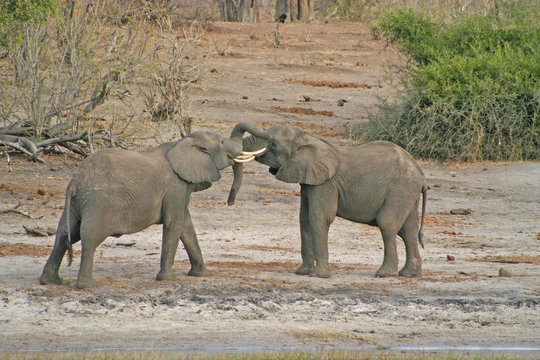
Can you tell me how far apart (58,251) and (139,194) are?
0.91 metres

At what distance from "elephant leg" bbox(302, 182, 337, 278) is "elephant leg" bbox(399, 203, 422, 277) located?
808 millimetres

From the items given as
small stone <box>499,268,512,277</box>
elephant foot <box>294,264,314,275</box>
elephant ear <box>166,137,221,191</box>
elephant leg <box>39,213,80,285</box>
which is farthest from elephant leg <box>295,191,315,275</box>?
elephant leg <box>39,213,80,285</box>

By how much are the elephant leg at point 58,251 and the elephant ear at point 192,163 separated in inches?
41.6

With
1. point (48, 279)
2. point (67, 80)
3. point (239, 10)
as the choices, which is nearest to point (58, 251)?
point (48, 279)

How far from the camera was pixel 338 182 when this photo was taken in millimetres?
9000

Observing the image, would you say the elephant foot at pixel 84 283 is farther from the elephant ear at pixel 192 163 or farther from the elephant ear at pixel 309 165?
the elephant ear at pixel 309 165

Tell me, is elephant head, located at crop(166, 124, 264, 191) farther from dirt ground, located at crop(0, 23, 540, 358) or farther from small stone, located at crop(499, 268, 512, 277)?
small stone, located at crop(499, 268, 512, 277)

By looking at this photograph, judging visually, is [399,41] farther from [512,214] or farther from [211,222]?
[211,222]

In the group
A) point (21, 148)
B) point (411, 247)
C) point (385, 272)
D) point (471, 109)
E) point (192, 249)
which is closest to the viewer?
point (192, 249)

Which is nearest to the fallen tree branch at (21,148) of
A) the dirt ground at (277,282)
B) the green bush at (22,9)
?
the dirt ground at (277,282)

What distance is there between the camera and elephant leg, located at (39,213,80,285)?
8.07 meters

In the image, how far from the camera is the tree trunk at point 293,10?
3728 cm

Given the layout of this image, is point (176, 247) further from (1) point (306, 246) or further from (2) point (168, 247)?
(1) point (306, 246)

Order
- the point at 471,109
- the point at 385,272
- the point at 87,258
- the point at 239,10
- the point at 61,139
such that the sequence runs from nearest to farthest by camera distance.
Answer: the point at 87,258 < the point at 385,272 < the point at 61,139 < the point at 471,109 < the point at 239,10
